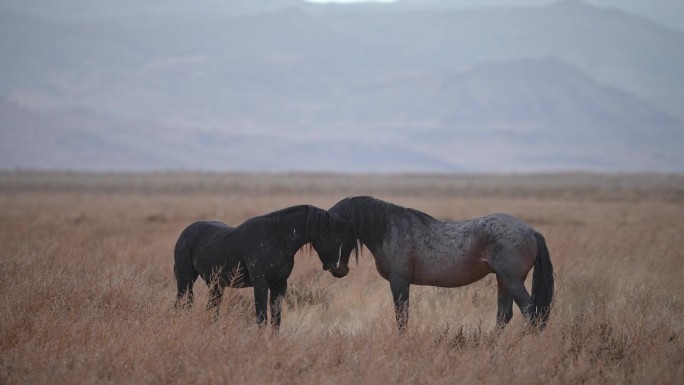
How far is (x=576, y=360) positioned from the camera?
7.29m

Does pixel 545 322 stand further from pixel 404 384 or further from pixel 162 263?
pixel 162 263

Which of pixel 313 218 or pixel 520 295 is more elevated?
pixel 313 218

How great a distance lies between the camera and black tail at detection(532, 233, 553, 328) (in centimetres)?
834

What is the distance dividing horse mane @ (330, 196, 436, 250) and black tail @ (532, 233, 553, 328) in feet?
4.03

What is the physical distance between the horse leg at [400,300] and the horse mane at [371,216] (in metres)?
0.49

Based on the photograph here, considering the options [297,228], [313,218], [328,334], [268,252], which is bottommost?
[328,334]

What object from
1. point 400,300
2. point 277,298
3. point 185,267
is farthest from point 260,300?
point 400,300

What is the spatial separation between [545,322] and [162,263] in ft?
22.7

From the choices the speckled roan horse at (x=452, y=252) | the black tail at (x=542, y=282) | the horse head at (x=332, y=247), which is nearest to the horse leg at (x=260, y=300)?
the horse head at (x=332, y=247)

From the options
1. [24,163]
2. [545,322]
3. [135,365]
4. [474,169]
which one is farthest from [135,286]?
[474,169]

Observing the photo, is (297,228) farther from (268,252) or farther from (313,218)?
(268,252)

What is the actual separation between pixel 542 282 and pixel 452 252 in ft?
3.28

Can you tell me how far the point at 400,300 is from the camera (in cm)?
827

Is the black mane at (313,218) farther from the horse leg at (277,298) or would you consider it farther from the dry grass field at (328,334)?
the dry grass field at (328,334)
